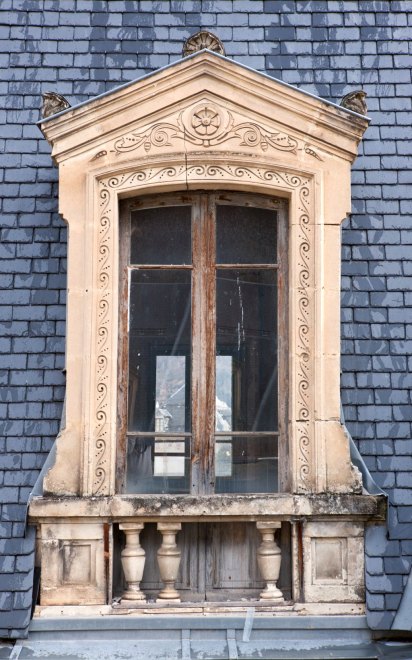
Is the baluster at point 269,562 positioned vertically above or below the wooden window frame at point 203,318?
below

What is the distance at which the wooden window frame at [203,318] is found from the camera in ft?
23.2

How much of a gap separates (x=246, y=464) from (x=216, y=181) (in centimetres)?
191

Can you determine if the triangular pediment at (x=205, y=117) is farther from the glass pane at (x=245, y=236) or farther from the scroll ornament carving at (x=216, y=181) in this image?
the glass pane at (x=245, y=236)

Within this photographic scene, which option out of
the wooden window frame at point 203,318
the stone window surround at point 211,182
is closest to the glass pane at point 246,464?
the wooden window frame at point 203,318

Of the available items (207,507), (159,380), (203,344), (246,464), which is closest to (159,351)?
(159,380)

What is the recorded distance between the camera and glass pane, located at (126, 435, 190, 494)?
7.05 m

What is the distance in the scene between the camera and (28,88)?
7777mm

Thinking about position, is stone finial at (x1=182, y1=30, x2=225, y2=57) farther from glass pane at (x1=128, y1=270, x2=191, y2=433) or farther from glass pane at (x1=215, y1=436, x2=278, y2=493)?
glass pane at (x1=215, y1=436, x2=278, y2=493)

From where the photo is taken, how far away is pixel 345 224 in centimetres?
754

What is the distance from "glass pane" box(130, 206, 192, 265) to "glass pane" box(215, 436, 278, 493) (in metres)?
1.30

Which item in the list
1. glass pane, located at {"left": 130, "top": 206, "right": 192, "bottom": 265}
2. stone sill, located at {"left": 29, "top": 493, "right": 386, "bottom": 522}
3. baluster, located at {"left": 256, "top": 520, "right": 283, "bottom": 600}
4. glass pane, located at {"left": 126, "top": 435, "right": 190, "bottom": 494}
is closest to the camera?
stone sill, located at {"left": 29, "top": 493, "right": 386, "bottom": 522}

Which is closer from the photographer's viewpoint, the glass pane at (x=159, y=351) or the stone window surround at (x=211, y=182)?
the stone window surround at (x=211, y=182)

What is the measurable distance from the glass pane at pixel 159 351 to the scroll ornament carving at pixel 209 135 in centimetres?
88

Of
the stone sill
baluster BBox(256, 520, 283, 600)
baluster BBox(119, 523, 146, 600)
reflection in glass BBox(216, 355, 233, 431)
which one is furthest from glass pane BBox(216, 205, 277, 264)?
baluster BBox(119, 523, 146, 600)
